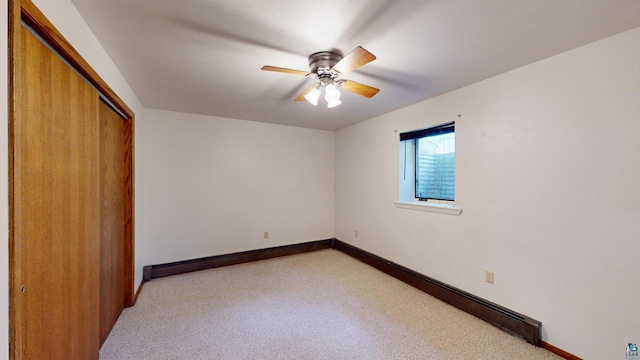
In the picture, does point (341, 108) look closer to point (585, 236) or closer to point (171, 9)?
point (171, 9)

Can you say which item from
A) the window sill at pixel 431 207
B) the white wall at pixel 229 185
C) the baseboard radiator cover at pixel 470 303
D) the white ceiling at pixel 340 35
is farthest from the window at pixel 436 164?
the white wall at pixel 229 185

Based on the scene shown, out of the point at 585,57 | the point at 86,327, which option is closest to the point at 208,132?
the point at 86,327

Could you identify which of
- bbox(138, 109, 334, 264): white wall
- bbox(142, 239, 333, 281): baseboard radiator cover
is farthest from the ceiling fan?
bbox(142, 239, 333, 281): baseboard radiator cover

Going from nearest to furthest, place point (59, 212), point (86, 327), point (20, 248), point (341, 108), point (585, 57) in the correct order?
1. point (20, 248)
2. point (59, 212)
3. point (86, 327)
4. point (585, 57)
5. point (341, 108)

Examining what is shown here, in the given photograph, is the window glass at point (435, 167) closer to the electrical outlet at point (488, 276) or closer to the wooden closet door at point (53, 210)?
the electrical outlet at point (488, 276)

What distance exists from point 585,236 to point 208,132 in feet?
13.7

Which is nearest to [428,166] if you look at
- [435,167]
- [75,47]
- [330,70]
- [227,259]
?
[435,167]

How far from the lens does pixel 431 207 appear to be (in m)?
2.87

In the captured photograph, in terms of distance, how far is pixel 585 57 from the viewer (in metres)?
1.76

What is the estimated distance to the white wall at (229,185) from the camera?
3.33 m

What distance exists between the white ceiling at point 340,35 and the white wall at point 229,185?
1.09 meters

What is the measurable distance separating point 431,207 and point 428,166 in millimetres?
593

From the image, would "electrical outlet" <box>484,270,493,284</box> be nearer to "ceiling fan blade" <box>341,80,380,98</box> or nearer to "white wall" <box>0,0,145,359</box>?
"ceiling fan blade" <box>341,80,380,98</box>

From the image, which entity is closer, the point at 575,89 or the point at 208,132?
the point at 575,89
